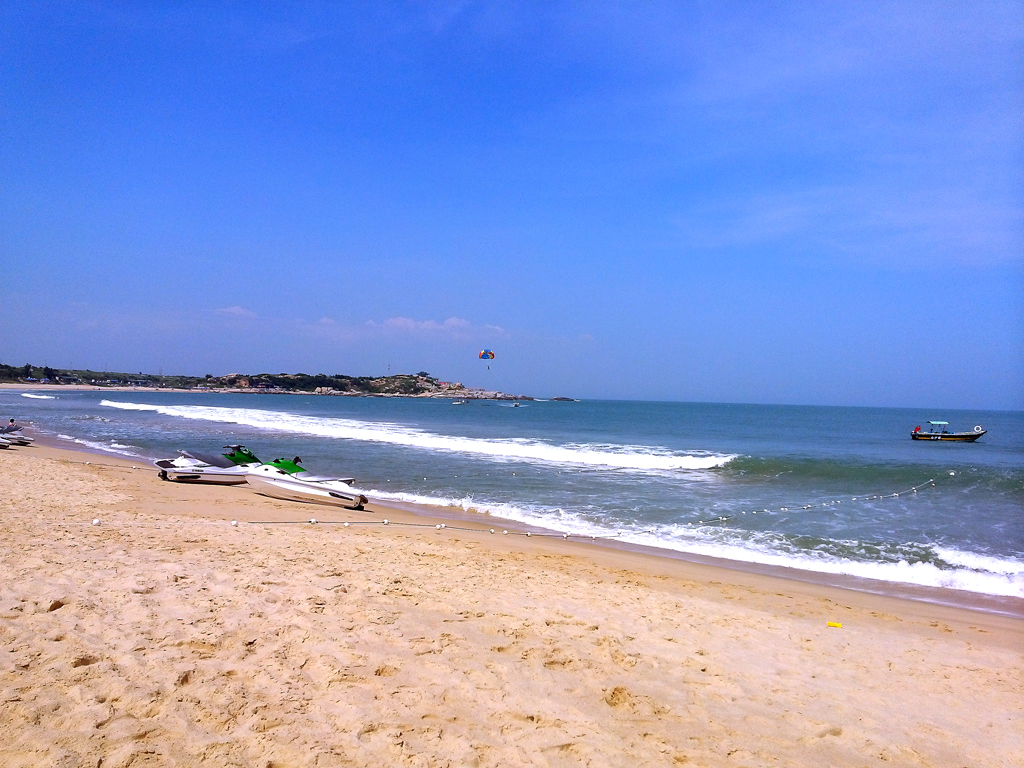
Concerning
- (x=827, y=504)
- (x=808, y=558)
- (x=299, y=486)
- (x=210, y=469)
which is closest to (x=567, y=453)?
(x=827, y=504)

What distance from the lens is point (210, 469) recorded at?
15.3 m

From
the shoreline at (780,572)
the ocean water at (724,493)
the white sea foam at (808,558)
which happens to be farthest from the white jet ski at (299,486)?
the white sea foam at (808,558)

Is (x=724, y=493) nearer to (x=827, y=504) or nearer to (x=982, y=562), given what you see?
(x=827, y=504)

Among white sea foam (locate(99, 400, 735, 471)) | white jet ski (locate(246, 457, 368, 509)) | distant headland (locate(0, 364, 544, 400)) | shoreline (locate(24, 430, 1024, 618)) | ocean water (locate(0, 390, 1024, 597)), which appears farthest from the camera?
distant headland (locate(0, 364, 544, 400))

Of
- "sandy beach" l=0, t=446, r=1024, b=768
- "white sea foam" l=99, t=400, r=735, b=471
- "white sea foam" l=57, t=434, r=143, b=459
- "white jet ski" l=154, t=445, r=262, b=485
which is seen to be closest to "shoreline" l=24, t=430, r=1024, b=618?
"sandy beach" l=0, t=446, r=1024, b=768

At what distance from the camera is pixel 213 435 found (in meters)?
31.0

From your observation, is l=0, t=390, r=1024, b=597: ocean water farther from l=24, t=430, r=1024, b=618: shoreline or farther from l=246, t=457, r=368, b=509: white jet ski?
l=246, t=457, r=368, b=509: white jet ski

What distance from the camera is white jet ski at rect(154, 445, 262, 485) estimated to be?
15117mm

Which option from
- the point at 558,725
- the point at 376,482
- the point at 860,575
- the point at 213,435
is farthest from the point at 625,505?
the point at 213,435

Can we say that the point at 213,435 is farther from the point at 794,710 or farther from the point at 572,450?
the point at 794,710

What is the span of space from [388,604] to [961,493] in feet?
63.6

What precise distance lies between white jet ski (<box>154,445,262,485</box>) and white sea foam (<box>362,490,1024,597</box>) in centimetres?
627

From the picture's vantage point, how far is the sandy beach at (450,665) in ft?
11.5

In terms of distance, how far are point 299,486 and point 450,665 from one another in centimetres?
1043
